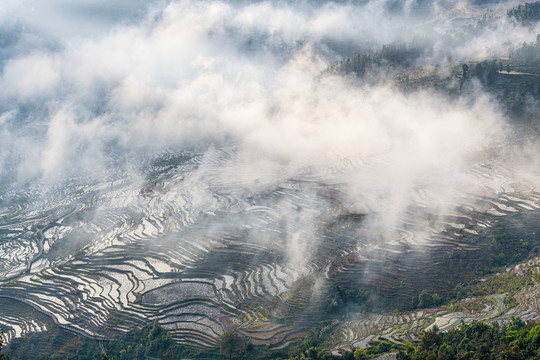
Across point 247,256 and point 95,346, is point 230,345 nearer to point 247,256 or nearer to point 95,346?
point 247,256

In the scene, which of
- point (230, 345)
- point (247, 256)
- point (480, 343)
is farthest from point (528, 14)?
point (230, 345)

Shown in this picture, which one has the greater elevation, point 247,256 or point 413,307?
point 247,256

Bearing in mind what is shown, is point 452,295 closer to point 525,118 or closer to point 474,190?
point 474,190

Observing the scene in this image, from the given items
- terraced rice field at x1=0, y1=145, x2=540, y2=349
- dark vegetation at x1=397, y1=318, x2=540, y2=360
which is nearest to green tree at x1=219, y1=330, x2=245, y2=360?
terraced rice field at x1=0, y1=145, x2=540, y2=349

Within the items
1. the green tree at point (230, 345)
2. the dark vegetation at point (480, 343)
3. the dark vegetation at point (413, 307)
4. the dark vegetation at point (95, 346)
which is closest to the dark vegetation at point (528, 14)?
the dark vegetation at point (413, 307)

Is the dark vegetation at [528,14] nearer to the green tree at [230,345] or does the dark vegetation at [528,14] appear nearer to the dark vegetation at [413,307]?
the dark vegetation at [413,307]

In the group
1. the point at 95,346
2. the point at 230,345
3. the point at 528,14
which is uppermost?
the point at 528,14

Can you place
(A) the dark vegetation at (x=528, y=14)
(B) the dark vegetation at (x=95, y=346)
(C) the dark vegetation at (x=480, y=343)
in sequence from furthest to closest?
(A) the dark vegetation at (x=528, y=14), (B) the dark vegetation at (x=95, y=346), (C) the dark vegetation at (x=480, y=343)

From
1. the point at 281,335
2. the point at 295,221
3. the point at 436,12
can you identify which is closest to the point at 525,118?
the point at 295,221
